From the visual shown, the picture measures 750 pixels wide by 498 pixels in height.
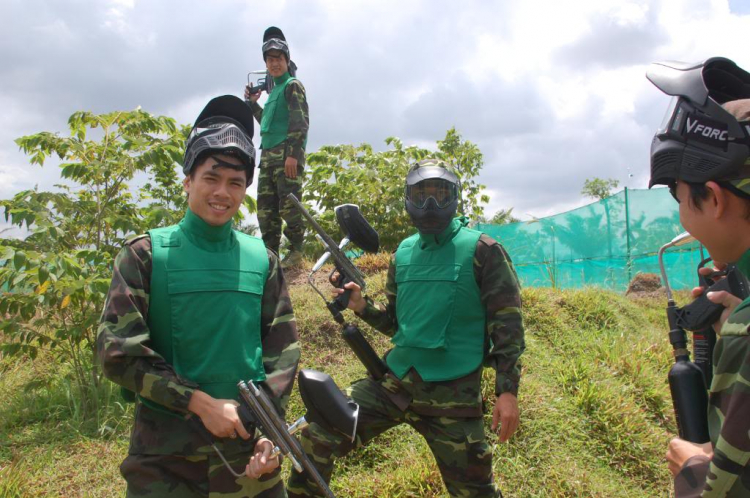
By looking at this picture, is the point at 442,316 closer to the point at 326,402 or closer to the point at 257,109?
the point at 326,402

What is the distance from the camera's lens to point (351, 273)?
3436 mm

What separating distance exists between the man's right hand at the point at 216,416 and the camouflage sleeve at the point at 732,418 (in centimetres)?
144

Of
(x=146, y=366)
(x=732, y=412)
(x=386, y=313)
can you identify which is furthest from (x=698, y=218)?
(x=386, y=313)

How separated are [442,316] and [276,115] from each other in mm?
3954

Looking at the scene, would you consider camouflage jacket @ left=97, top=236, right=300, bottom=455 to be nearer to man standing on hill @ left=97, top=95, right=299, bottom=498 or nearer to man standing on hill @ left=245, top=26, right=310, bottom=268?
man standing on hill @ left=97, top=95, right=299, bottom=498

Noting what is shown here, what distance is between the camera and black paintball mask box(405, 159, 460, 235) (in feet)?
10.3

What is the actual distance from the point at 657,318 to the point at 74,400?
23.3 ft

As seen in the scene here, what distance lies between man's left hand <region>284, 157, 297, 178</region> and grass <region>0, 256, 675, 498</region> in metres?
1.46

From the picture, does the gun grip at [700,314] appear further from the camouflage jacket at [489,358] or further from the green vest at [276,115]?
the green vest at [276,115]

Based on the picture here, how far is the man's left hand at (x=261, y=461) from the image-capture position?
1950 millimetres

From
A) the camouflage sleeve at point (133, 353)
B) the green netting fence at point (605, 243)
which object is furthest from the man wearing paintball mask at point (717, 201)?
the green netting fence at point (605, 243)

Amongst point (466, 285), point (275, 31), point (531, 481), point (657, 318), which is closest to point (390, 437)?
point (531, 481)

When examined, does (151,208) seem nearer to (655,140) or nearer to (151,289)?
(151,289)

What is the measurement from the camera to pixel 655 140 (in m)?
1.66
